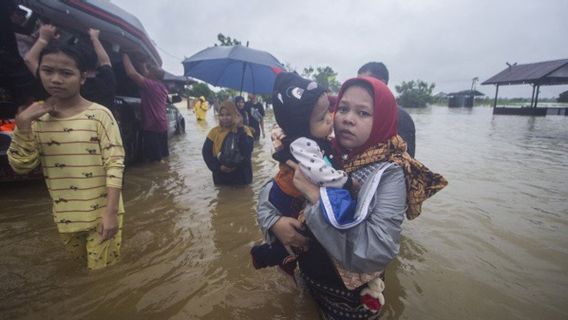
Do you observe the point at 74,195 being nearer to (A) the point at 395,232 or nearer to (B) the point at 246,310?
(B) the point at 246,310

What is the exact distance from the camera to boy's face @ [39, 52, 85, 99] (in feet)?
5.82

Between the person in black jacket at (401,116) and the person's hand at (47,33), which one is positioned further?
the person in black jacket at (401,116)

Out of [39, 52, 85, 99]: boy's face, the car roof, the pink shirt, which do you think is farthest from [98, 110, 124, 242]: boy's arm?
the pink shirt

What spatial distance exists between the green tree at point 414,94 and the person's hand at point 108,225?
46641mm

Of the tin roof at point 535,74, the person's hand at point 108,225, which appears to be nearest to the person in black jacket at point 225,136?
the person's hand at point 108,225

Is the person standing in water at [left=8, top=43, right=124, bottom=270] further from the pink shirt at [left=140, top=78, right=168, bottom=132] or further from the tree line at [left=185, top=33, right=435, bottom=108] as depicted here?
the tree line at [left=185, top=33, right=435, bottom=108]

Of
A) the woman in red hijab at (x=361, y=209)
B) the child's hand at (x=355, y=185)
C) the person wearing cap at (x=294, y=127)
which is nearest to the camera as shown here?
the woman in red hijab at (x=361, y=209)

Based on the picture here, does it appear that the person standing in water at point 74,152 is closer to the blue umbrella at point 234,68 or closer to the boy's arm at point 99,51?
the boy's arm at point 99,51

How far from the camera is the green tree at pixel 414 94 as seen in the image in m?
46.2

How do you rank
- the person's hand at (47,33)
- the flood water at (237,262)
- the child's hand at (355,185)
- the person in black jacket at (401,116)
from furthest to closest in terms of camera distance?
the person in black jacket at (401,116)
the flood water at (237,262)
the person's hand at (47,33)
the child's hand at (355,185)

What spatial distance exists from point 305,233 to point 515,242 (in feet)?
10.6

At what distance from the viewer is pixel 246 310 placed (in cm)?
220

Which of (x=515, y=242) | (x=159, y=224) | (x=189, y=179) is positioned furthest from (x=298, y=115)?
(x=189, y=179)

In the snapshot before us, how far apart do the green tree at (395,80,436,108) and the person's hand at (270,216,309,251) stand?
46.5 meters
